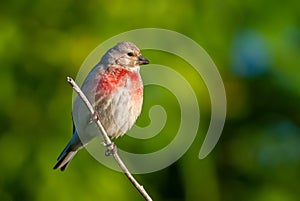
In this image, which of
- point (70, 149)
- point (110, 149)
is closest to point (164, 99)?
point (70, 149)

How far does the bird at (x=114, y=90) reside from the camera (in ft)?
19.1

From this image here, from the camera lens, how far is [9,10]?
9.22 m

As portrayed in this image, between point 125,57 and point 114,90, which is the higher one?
point 125,57

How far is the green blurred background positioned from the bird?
235 cm

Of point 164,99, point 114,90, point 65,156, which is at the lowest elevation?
point 164,99

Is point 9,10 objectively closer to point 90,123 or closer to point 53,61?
point 53,61

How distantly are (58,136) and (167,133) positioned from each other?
3.08 feet

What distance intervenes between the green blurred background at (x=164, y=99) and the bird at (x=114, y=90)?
7.72ft

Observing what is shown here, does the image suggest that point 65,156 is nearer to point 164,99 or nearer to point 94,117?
point 94,117

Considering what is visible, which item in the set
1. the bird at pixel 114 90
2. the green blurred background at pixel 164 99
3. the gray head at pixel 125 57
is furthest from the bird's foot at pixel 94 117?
the green blurred background at pixel 164 99

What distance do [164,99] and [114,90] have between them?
2564mm

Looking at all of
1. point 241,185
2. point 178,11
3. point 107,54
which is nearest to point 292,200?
point 241,185

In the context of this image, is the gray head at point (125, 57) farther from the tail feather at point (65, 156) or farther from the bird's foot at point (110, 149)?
the tail feather at point (65, 156)

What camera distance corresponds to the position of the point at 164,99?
8359 mm
